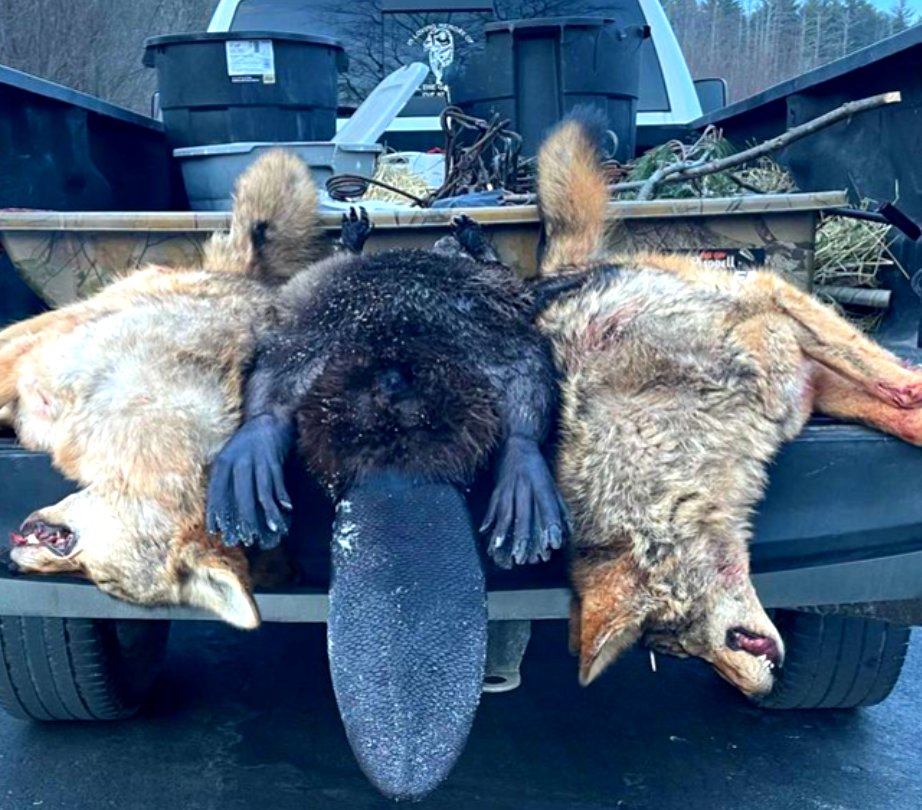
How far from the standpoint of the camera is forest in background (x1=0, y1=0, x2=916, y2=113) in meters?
17.3

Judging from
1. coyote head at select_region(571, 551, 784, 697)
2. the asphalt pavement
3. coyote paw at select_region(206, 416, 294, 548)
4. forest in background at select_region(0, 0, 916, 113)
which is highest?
forest in background at select_region(0, 0, 916, 113)

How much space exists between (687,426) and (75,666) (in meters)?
1.98

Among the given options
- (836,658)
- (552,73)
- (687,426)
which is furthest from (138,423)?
(552,73)

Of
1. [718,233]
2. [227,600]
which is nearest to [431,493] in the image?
[227,600]

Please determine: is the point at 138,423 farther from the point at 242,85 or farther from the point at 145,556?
the point at 242,85

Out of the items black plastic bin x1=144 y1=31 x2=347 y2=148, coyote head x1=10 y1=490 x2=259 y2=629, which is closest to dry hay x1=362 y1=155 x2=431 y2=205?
black plastic bin x1=144 y1=31 x2=347 y2=148

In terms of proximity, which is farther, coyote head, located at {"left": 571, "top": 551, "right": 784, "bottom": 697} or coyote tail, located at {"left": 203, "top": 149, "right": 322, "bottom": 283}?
coyote tail, located at {"left": 203, "top": 149, "right": 322, "bottom": 283}

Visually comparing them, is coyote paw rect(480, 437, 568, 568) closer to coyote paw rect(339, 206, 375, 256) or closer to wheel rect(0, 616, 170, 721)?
coyote paw rect(339, 206, 375, 256)

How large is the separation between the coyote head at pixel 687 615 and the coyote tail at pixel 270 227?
1.32 m

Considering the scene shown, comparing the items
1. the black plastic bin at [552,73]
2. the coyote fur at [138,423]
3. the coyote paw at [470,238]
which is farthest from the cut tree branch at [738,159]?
the coyote fur at [138,423]

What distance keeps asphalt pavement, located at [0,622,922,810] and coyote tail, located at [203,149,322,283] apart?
1.47 metres

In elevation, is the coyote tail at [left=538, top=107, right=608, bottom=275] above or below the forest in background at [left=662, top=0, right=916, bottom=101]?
below

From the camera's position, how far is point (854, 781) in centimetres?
355

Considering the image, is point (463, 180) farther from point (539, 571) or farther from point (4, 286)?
point (539, 571)
